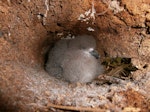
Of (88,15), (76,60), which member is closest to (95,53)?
(76,60)

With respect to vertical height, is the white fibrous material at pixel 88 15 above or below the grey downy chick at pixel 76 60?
above

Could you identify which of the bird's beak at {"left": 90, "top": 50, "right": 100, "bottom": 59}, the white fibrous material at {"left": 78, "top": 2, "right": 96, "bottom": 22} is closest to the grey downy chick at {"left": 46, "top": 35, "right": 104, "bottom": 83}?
the bird's beak at {"left": 90, "top": 50, "right": 100, "bottom": 59}

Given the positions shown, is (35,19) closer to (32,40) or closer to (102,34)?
(32,40)

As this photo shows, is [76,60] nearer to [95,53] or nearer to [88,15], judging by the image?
[95,53]

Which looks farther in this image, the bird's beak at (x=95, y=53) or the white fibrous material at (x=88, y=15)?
the bird's beak at (x=95, y=53)

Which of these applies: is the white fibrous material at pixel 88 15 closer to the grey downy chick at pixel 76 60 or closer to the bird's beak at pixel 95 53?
the grey downy chick at pixel 76 60

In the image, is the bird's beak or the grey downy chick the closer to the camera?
the grey downy chick

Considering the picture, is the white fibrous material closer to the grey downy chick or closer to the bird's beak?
the grey downy chick

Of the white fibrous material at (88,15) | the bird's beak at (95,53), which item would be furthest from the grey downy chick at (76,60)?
the white fibrous material at (88,15)
